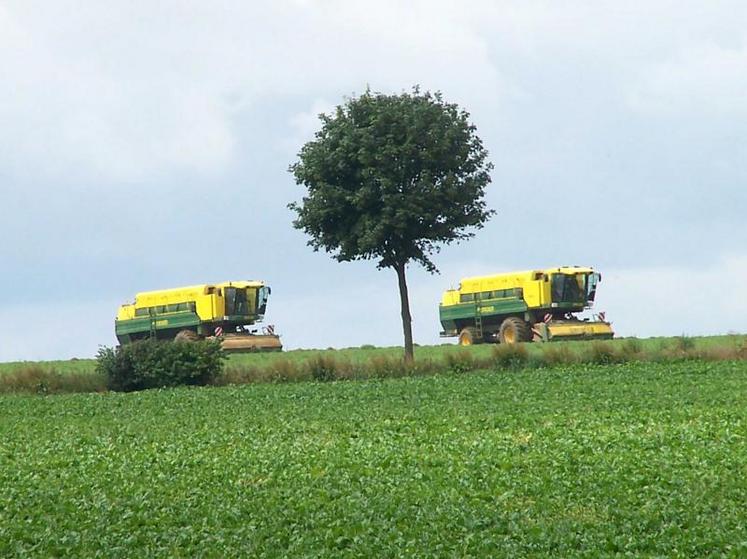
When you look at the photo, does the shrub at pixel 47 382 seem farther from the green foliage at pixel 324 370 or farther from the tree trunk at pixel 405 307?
the tree trunk at pixel 405 307

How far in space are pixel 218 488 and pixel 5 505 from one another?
9.82ft

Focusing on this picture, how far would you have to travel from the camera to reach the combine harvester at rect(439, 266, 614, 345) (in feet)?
200

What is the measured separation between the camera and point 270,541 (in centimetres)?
1579

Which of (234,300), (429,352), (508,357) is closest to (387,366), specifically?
(508,357)

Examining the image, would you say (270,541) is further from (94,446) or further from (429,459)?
→ (94,446)

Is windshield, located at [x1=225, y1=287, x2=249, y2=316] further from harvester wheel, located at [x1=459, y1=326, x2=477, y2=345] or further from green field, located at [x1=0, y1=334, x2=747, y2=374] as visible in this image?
harvester wheel, located at [x1=459, y1=326, x2=477, y2=345]

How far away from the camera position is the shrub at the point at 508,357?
1725 inches

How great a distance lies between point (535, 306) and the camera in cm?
6116

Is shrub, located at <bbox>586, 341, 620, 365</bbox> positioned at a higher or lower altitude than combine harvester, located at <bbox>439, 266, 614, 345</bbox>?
lower

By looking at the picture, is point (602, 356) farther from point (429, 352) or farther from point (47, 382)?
point (47, 382)

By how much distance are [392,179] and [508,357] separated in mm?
8733

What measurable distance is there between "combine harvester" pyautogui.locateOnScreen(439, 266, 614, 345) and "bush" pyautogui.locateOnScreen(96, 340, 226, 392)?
811 inches

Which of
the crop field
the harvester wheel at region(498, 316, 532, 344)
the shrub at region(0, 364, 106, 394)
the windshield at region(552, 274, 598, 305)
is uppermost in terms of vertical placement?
the windshield at region(552, 274, 598, 305)

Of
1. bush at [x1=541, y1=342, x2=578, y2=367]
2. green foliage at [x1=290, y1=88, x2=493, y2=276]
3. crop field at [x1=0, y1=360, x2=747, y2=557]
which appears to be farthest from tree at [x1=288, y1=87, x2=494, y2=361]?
crop field at [x1=0, y1=360, x2=747, y2=557]
